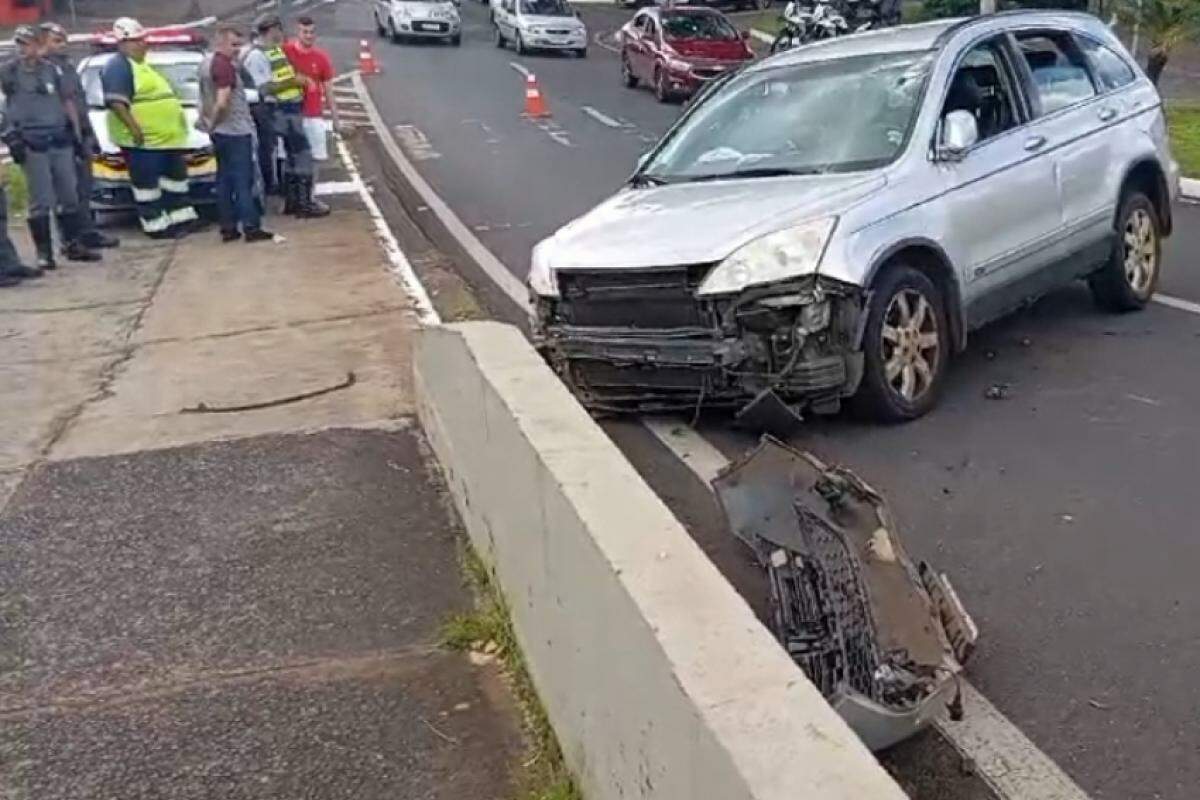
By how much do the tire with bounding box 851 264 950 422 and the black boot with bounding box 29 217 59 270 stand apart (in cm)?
765

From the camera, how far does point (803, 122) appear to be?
290 inches

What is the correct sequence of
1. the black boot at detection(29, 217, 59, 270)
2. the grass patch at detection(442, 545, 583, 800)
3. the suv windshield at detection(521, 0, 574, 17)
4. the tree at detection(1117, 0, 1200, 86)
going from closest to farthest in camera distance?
the grass patch at detection(442, 545, 583, 800) < the black boot at detection(29, 217, 59, 270) < the tree at detection(1117, 0, 1200, 86) < the suv windshield at detection(521, 0, 574, 17)

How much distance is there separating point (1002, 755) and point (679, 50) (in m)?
23.1

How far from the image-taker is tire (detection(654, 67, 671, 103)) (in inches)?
1013

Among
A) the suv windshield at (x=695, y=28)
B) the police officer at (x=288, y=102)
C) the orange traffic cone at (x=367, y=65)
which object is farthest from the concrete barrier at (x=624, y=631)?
the orange traffic cone at (x=367, y=65)

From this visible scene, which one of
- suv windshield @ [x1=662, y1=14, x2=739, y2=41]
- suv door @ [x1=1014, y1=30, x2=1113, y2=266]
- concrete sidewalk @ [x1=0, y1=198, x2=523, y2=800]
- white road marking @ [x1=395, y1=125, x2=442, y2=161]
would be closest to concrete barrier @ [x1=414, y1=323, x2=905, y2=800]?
concrete sidewalk @ [x1=0, y1=198, x2=523, y2=800]

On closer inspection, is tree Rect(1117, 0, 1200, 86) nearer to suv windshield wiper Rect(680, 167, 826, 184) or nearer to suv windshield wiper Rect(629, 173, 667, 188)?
suv windshield wiper Rect(629, 173, 667, 188)

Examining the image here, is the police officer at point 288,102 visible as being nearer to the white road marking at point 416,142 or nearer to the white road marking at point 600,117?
the white road marking at point 416,142

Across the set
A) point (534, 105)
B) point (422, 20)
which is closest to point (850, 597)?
point (534, 105)

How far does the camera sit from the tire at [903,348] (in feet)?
21.1

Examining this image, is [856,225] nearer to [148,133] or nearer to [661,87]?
[148,133]

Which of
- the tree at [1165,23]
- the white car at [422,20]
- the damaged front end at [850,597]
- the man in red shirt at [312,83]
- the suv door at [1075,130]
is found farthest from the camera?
the white car at [422,20]

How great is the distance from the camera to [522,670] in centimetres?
438

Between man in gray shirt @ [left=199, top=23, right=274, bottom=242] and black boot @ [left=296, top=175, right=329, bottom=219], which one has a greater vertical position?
man in gray shirt @ [left=199, top=23, right=274, bottom=242]
